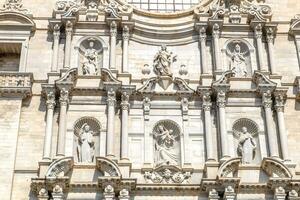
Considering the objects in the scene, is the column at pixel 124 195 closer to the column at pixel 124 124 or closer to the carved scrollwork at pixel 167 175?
the carved scrollwork at pixel 167 175

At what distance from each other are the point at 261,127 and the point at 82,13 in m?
6.28

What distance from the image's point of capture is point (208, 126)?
1739 centimetres

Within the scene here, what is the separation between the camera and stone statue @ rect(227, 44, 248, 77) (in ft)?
61.4

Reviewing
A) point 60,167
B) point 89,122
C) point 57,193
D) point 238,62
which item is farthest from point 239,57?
point 57,193

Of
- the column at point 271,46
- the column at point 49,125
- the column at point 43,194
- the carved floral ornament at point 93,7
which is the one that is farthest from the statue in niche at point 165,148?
the carved floral ornament at point 93,7

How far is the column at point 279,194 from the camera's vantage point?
1598 cm

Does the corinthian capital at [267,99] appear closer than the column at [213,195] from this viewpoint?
No

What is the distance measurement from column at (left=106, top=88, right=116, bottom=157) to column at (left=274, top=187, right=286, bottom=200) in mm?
4134

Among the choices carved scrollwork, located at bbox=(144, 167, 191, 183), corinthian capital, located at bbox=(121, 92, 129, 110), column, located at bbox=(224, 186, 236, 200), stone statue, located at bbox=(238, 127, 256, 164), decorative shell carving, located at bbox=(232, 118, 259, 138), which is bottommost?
column, located at bbox=(224, 186, 236, 200)

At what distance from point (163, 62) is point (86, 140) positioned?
10.8 ft

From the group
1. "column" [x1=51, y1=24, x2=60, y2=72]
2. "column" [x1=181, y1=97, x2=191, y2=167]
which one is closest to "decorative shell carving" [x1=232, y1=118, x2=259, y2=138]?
"column" [x1=181, y1=97, x2=191, y2=167]

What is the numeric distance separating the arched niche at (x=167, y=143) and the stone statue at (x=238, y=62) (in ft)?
8.37

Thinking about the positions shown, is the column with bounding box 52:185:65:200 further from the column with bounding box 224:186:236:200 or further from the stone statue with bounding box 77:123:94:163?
the column with bounding box 224:186:236:200

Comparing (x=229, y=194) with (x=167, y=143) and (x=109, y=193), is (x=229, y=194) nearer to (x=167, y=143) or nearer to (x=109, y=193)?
(x=167, y=143)
